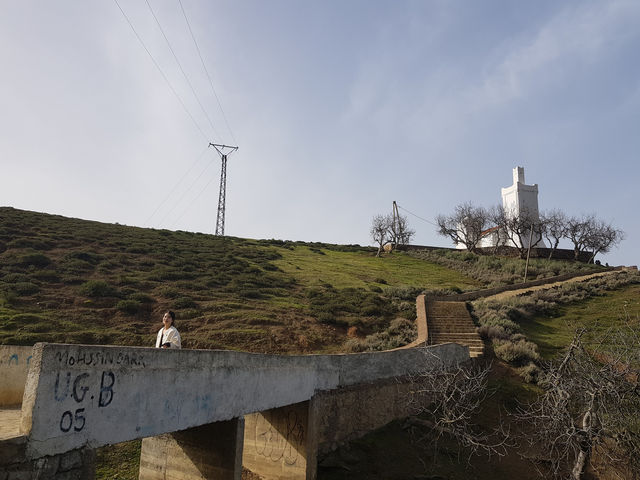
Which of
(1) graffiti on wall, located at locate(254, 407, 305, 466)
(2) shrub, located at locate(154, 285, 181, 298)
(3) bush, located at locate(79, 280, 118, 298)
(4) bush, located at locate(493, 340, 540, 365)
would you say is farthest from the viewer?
(2) shrub, located at locate(154, 285, 181, 298)

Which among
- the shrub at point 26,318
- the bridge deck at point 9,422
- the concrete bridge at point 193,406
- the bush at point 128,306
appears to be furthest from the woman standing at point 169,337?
the bush at point 128,306

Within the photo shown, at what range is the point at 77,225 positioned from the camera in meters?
40.4

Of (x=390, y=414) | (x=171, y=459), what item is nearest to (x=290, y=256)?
(x=390, y=414)

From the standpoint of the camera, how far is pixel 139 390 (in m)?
6.52

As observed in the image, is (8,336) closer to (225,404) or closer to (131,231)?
(225,404)

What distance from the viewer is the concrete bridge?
5160mm

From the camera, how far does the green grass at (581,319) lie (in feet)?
72.1

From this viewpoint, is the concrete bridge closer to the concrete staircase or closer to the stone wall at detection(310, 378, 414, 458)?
the stone wall at detection(310, 378, 414, 458)

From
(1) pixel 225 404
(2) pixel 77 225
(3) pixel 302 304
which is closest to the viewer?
(1) pixel 225 404

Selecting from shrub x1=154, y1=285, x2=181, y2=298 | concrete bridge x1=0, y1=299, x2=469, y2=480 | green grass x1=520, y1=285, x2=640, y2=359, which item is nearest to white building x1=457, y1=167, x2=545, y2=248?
green grass x1=520, y1=285, x2=640, y2=359

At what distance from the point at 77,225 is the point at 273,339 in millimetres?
27526

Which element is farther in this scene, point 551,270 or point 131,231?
point 551,270

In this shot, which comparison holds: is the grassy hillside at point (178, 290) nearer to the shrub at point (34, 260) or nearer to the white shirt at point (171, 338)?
the shrub at point (34, 260)

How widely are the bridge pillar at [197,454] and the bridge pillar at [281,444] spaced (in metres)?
2.30
